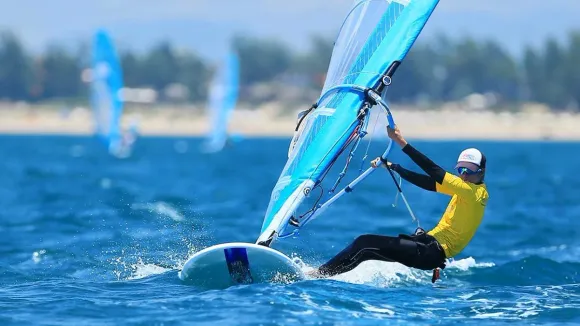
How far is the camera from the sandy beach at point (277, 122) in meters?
107

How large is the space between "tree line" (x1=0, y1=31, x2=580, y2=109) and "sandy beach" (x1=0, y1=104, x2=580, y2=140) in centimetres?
583

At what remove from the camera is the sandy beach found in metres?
107

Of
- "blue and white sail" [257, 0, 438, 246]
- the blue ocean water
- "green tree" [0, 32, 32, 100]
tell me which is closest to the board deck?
the blue ocean water

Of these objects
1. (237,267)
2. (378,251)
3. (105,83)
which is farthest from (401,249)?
(105,83)

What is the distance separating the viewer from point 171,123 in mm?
118000

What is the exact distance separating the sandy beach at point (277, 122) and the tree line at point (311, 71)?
5.83m

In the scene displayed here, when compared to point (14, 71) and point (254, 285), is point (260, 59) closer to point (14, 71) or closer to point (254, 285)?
point (14, 71)

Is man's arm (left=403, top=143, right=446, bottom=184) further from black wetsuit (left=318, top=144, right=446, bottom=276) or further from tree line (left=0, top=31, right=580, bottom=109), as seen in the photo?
tree line (left=0, top=31, right=580, bottom=109)

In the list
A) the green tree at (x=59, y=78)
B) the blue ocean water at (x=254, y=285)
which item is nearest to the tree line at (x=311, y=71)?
the green tree at (x=59, y=78)

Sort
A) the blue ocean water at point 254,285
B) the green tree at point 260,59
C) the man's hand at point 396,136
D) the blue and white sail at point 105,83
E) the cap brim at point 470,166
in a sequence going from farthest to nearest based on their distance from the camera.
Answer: the green tree at point 260,59 < the blue and white sail at point 105,83 < the cap brim at point 470,166 < the man's hand at point 396,136 < the blue ocean water at point 254,285

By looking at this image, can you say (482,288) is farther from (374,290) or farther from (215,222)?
(215,222)

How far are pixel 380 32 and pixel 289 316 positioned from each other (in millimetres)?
2984

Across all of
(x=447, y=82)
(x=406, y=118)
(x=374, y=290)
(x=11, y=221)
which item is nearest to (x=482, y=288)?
(x=374, y=290)

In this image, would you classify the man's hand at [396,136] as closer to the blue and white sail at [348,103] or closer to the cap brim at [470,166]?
the blue and white sail at [348,103]
